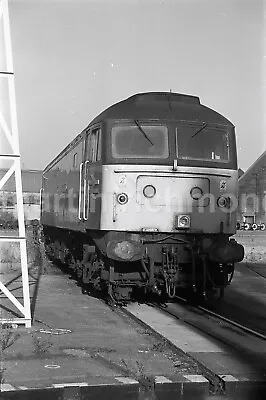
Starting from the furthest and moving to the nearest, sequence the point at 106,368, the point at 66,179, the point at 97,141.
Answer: the point at 66,179 → the point at 97,141 → the point at 106,368

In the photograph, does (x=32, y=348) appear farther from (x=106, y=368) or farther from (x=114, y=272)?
(x=114, y=272)

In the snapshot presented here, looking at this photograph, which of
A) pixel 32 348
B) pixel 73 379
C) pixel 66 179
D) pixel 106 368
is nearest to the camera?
pixel 73 379

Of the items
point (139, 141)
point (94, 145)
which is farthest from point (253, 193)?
point (139, 141)

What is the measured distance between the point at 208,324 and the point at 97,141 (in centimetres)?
377

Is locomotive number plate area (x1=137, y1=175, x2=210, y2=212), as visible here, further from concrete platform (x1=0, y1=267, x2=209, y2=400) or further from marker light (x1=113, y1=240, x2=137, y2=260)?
concrete platform (x1=0, y1=267, x2=209, y2=400)

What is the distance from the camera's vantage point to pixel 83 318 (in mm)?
9852

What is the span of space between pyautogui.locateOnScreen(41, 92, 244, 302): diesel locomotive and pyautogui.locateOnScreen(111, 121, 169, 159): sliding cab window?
2 centimetres

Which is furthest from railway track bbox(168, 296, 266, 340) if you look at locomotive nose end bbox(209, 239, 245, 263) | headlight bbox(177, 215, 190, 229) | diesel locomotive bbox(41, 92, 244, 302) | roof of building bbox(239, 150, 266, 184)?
roof of building bbox(239, 150, 266, 184)

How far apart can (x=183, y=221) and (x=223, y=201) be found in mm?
855

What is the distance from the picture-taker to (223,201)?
10.8 m

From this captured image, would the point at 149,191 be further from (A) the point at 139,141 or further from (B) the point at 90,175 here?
(B) the point at 90,175

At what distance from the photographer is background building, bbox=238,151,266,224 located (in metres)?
48.6

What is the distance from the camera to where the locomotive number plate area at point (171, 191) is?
1041 cm

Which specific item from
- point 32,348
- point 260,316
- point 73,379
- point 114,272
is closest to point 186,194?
point 114,272
